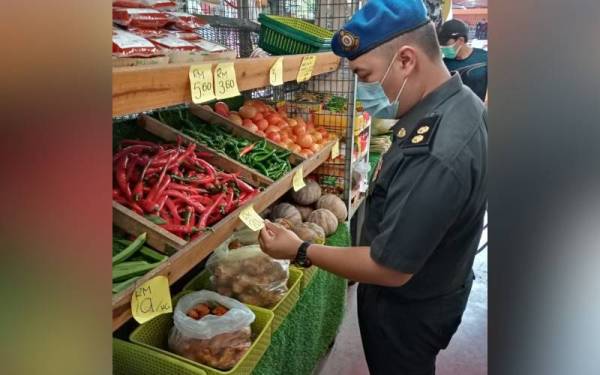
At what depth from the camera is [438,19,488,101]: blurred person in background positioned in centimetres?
563

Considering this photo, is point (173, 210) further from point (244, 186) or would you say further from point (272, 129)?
point (272, 129)

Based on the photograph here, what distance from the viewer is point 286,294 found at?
225 centimetres

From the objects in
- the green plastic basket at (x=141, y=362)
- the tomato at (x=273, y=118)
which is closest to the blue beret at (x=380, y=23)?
the green plastic basket at (x=141, y=362)

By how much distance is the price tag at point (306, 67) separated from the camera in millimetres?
2496

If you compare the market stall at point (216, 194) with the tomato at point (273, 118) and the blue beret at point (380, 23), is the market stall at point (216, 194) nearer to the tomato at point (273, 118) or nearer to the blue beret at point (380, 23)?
the tomato at point (273, 118)

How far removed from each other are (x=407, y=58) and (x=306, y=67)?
99 cm

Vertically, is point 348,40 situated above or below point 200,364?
above

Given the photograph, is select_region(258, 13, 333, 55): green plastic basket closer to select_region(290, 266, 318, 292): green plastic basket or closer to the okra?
select_region(290, 266, 318, 292): green plastic basket

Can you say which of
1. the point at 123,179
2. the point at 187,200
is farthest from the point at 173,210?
the point at 123,179

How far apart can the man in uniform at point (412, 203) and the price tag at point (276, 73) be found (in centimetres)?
37

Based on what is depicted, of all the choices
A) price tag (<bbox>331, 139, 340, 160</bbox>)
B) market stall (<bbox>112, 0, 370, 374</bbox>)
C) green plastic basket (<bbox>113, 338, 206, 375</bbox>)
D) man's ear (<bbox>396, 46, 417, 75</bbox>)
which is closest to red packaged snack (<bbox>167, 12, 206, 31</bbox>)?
market stall (<bbox>112, 0, 370, 374</bbox>)

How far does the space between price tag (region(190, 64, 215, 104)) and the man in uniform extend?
0.50 metres
